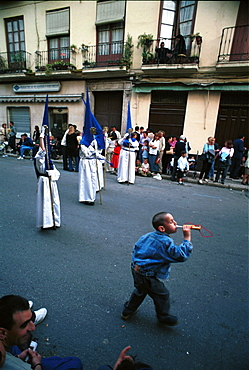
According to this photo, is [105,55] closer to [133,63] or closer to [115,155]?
[133,63]

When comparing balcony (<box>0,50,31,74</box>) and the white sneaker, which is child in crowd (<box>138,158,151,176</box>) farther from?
balcony (<box>0,50,31,74</box>)

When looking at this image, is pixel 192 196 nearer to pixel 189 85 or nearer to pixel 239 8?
pixel 189 85

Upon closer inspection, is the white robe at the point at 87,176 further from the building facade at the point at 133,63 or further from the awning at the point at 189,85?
the awning at the point at 189,85

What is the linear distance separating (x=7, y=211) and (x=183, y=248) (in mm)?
4325

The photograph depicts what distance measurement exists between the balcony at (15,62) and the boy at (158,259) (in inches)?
688

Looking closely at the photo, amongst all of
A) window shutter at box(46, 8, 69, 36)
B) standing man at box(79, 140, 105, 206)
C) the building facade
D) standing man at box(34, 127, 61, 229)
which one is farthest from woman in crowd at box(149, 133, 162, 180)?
window shutter at box(46, 8, 69, 36)

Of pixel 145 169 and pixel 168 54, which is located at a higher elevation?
pixel 168 54

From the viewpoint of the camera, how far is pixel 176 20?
11.5 m

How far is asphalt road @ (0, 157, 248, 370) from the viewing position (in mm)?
2072

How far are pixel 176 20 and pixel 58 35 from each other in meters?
7.88

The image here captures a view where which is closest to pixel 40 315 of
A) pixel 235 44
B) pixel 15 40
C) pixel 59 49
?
pixel 235 44

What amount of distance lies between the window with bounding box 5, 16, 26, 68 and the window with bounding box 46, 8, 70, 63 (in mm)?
2381

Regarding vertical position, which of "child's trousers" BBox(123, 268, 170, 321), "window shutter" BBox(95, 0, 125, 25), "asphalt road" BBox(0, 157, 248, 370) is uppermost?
"window shutter" BBox(95, 0, 125, 25)

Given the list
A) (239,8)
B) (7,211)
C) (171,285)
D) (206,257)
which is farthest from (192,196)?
(239,8)
